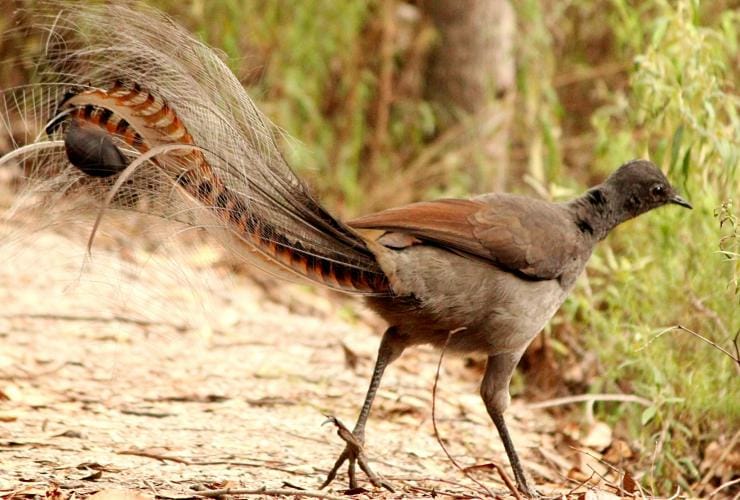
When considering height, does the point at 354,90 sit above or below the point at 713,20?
below

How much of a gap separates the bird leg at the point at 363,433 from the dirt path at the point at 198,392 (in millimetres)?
85

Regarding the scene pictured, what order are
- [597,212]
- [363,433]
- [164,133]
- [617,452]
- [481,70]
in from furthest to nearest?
[481,70] → [617,452] → [597,212] → [363,433] → [164,133]

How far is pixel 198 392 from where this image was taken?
18.1 feet

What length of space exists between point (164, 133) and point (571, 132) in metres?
6.92

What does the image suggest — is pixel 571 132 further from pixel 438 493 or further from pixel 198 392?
pixel 438 493

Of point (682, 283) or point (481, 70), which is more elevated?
point (481, 70)

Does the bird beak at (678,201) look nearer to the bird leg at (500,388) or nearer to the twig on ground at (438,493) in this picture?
the bird leg at (500,388)

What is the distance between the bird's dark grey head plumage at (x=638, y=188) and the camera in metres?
4.71

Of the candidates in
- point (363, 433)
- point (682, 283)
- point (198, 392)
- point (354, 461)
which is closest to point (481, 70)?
point (682, 283)

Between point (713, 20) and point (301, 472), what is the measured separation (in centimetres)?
688

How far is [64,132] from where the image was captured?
3.68 m

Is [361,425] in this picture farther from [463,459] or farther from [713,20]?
[713,20]

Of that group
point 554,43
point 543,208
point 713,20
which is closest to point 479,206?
point 543,208

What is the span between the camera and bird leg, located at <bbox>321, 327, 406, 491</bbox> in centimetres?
398
